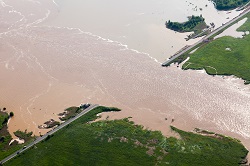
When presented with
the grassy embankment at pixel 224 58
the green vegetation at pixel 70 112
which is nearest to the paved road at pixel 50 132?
the green vegetation at pixel 70 112

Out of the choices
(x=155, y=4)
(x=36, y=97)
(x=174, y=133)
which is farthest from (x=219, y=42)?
(x=36, y=97)

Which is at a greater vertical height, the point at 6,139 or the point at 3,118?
the point at 3,118

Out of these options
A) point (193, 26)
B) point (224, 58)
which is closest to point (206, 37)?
point (193, 26)

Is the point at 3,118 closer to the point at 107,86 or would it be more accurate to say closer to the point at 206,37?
the point at 107,86

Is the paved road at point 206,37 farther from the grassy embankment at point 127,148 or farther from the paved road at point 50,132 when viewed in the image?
the grassy embankment at point 127,148

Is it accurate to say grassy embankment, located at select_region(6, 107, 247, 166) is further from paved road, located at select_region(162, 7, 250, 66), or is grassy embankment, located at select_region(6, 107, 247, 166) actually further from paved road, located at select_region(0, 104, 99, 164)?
paved road, located at select_region(162, 7, 250, 66)

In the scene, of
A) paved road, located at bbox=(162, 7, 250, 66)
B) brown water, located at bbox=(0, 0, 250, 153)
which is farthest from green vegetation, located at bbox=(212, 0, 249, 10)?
brown water, located at bbox=(0, 0, 250, 153)
